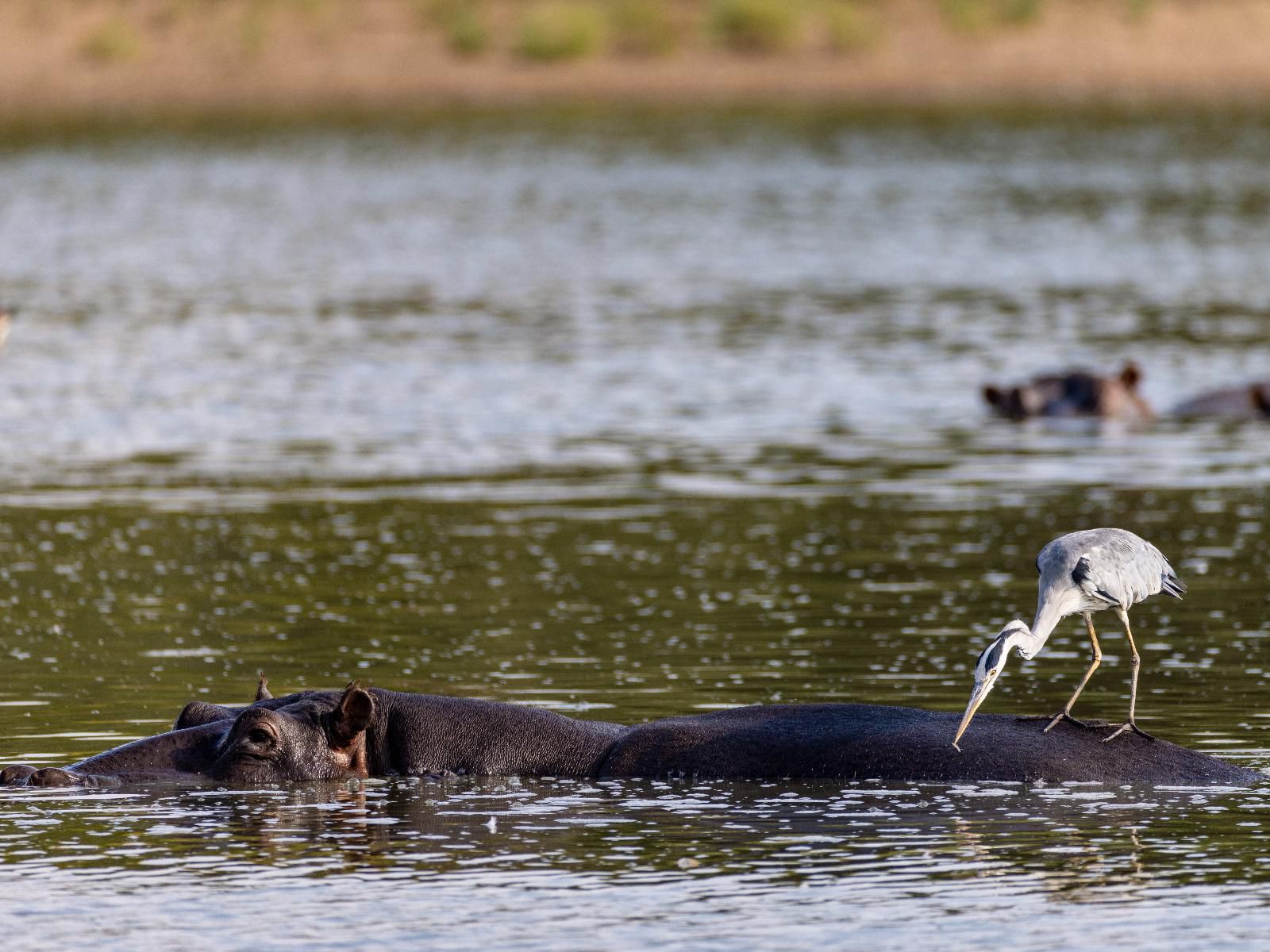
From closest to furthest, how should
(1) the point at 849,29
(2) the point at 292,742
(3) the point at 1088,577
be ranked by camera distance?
(3) the point at 1088,577
(2) the point at 292,742
(1) the point at 849,29

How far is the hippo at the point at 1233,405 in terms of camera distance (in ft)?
76.4

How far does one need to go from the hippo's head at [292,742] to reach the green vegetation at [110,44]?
58678 millimetres

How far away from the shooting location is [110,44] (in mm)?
67438

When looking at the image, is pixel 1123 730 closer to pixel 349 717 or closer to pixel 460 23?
pixel 349 717

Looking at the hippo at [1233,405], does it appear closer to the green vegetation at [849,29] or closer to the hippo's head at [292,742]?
the hippo's head at [292,742]

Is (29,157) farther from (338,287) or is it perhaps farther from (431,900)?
(431,900)

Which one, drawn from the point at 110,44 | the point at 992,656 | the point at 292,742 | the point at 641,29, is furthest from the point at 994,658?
the point at 641,29

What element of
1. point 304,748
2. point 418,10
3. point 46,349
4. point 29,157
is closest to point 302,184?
point 29,157

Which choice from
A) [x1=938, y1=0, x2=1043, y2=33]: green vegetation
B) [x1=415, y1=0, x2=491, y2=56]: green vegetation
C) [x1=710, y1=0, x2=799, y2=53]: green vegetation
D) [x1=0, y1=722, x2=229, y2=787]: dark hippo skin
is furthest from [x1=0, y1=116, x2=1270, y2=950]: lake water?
[x1=710, y1=0, x2=799, y2=53]: green vegetation

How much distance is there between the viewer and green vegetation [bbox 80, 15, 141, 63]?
221ft

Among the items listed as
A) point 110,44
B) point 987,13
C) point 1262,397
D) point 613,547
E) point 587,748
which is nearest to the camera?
point 587,748

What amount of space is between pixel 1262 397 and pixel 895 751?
13404mm

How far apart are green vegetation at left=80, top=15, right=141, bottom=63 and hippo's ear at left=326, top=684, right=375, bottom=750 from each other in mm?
58721

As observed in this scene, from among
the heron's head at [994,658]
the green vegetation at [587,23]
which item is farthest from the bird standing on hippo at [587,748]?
the green vegetation at [587,23]
